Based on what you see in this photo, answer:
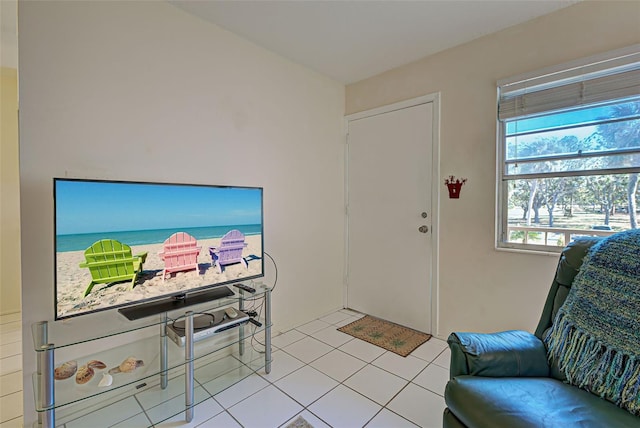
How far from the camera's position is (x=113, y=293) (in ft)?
5.10

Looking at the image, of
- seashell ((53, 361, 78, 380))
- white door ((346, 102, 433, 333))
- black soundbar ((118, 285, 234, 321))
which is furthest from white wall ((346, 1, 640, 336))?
seashell ((53, 361, 78, 380))

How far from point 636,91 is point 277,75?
2.39m

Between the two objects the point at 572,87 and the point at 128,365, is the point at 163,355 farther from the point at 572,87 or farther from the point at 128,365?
the point at 572,87

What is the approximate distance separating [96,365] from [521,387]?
205 centimetres

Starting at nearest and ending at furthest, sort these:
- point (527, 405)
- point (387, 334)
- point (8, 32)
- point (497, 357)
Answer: point (527, 405) → point (497, 357) → point (8, 32) → point (387, 334)

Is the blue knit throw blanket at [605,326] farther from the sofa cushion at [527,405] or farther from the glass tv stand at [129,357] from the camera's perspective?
the glass tv stand at [129,357]

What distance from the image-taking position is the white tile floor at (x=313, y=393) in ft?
5.27

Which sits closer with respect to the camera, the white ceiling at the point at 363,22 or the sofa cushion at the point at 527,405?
the sofa cushion at the point at 527,405

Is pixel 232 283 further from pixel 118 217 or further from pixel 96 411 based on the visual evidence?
pixel 96 411

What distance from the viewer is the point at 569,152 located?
200 centimetres

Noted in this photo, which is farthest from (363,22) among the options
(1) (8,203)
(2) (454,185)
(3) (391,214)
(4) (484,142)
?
(1) (8,203)

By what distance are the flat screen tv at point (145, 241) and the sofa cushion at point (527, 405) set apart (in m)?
1.45

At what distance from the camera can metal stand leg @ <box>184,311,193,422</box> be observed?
1.62 m

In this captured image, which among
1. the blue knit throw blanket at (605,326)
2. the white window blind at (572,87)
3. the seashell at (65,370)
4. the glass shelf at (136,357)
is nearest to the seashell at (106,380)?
the glass shelf at (136,357)
